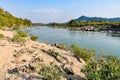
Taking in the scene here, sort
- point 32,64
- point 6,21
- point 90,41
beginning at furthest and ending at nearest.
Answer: point 6,21
point 90,41
point 32,64

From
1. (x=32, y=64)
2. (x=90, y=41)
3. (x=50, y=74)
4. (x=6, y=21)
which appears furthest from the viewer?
(x=6, y=21)

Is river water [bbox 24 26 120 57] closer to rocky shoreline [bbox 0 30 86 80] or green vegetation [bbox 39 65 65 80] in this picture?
rocky shoreline [bbox 0 30 86 80]

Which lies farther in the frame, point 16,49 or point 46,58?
point 16,49

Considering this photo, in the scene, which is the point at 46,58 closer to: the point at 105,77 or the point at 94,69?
the point at 94,69

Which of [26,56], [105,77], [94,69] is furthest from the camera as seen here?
[26,56]

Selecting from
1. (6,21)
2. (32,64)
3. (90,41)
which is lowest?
(90,41)

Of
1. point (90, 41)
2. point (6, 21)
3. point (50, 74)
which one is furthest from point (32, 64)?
point (6, 21)

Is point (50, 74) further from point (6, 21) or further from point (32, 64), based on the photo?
point (6, 21)

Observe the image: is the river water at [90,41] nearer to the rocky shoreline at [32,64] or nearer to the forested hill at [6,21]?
the rocky shoreline at [32,64]

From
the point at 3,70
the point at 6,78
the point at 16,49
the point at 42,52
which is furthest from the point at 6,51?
the point at 6,78

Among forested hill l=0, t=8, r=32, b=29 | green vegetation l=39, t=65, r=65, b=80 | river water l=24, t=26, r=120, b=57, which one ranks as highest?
forested hill l=0, t=8, r=32, b=29

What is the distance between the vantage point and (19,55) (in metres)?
12.9

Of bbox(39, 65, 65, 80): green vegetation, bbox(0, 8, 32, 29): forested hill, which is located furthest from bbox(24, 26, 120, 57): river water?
bbox(39, 65, 65, 80): green vegetation

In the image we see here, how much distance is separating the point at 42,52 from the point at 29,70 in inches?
145
